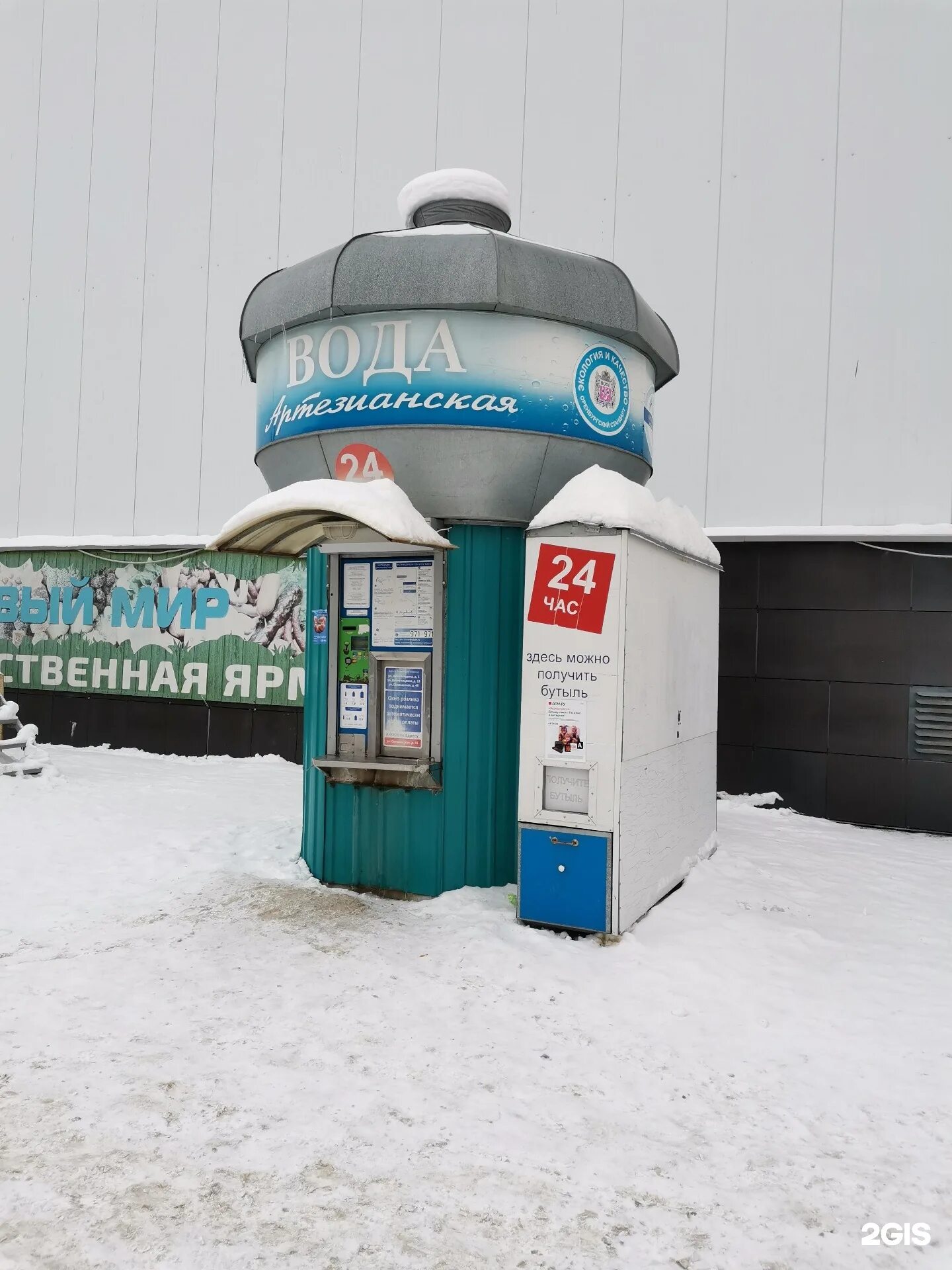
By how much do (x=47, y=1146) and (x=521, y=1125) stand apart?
1657 mm

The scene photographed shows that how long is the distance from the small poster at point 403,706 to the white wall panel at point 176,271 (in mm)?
7489

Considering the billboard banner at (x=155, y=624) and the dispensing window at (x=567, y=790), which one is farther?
the billboard banner at (x=155, y=624)

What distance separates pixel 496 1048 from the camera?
4.02 metres

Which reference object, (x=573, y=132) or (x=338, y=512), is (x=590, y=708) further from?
(x=573, y=132)

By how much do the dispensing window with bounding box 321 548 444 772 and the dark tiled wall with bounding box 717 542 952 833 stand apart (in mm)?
4730

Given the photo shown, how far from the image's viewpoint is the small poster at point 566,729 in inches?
209

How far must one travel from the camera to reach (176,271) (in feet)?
42.2

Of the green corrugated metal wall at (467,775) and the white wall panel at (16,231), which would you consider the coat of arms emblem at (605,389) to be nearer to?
the green corrugated metal wall at (467,775)

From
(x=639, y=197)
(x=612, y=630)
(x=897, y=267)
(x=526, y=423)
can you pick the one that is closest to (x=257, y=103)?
(x=639, y=197)

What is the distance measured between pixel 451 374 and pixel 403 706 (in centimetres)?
218

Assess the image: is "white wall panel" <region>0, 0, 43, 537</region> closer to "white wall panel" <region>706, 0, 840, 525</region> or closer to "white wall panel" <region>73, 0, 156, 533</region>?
"white wall panel" <region>73, 0, 156, 533</region>

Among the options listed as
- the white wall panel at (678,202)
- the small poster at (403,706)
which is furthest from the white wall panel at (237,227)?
the small poster at (403,706)

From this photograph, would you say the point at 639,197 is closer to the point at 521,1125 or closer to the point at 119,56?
the point at 119,56

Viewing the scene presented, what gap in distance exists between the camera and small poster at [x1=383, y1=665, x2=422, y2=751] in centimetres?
609
